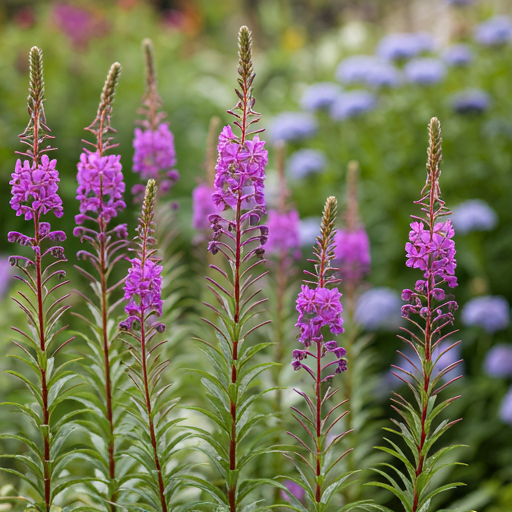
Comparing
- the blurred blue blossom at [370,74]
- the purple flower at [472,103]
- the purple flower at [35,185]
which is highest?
the blurred blue blossom at [370,74]

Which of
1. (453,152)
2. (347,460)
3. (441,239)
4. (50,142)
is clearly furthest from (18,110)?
(441,239)

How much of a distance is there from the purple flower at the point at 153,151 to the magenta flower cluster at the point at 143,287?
2.72 feet

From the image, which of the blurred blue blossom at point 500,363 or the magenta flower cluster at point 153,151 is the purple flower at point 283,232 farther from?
the blurred blue blossom at point 500,363

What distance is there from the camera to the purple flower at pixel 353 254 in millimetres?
2820

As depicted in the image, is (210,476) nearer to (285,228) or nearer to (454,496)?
(285,228)

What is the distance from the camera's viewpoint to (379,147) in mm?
5879

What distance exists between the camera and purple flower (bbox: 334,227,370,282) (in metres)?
2.82

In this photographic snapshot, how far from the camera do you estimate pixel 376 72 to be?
5852 millimetres

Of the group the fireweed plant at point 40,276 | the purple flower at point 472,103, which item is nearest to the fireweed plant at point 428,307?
the fireweed plant at point 40,276

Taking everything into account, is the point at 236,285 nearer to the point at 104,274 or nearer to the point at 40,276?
the point at 104,274

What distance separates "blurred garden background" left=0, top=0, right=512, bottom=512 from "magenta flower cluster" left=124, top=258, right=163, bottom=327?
1556mm

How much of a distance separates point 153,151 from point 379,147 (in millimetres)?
3970

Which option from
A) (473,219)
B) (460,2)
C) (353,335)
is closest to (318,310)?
(353,335)

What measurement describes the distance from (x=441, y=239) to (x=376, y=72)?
4710 millimetres
